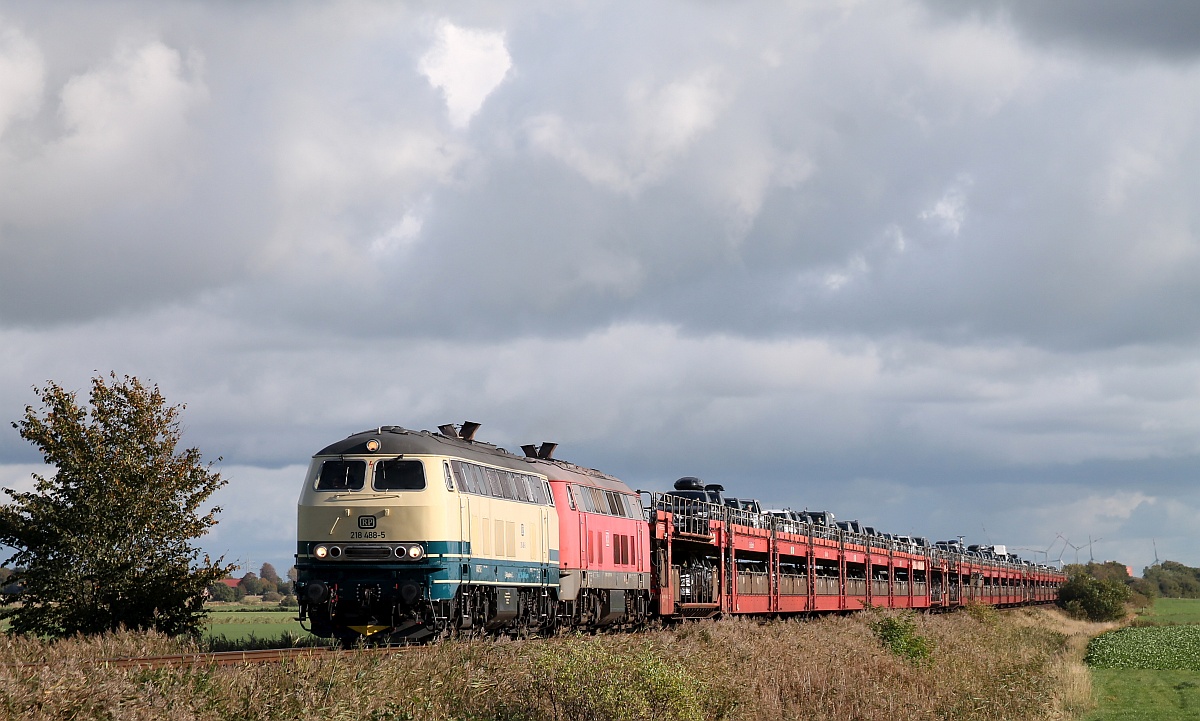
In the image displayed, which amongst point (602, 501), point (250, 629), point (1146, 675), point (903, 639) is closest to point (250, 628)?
point (250, 629)

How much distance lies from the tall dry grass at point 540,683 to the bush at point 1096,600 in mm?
112900

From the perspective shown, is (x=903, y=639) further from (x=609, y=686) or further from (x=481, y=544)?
(x=609, y=686)

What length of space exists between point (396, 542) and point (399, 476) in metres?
1.46

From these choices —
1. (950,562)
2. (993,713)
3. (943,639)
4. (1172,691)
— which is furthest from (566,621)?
(950,562)

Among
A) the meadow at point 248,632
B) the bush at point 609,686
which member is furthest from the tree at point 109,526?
the bush at point 609,686

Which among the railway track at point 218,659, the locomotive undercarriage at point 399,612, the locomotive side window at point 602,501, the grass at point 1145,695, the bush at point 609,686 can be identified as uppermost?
the locomotive side window at point 602,501

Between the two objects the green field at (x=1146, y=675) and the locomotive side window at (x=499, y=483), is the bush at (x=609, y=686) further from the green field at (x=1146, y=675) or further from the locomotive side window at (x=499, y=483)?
the green field at (x=1146, y=675)

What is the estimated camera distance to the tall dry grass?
55.1ft

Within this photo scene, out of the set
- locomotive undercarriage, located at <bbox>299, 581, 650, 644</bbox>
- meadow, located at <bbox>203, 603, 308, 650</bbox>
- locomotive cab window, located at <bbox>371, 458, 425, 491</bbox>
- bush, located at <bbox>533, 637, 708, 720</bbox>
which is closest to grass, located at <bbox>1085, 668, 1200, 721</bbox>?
locomotive undercarriage, located at <bbox>299, 581, 650, 644</bbox>

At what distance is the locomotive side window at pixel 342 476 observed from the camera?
27.5 meters

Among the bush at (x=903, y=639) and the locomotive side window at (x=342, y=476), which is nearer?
the locomotive side window at (x=342, y=476)

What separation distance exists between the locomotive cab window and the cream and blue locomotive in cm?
2

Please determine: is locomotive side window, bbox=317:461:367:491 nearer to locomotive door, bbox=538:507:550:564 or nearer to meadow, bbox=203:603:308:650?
meadow, bbox=203:603:308:650

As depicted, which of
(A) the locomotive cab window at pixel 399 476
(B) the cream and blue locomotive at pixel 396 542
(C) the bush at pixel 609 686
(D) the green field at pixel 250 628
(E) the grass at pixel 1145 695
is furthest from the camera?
(E) the grass at pixel 1145 695
